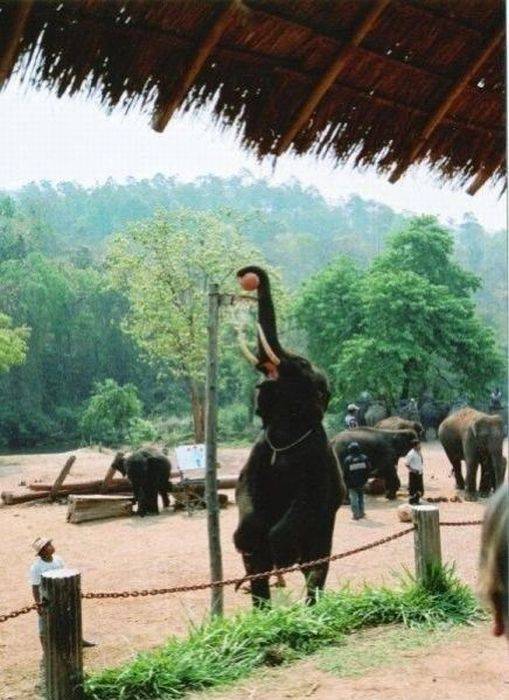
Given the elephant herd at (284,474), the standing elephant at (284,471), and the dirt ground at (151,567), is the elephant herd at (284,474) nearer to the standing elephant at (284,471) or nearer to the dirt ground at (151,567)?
the standing elephant at (284,471)

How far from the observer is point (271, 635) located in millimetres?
4359

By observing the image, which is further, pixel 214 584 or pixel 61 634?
pixel 214 584

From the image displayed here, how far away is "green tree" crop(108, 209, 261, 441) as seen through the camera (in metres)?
22.2

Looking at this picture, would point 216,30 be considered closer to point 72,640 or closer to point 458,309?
point 72,640

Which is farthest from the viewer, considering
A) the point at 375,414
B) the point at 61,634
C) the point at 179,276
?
the point at 375,414

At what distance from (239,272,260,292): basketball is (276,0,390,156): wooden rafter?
237 centimetres

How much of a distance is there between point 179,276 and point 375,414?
263 inches

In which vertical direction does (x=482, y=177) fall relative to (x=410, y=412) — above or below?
above

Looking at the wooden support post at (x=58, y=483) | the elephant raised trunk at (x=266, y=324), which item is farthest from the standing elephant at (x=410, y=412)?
the elephant raised trunk at (x=266, y=324)

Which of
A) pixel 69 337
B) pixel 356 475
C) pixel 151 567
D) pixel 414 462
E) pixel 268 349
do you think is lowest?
pixel 151 567

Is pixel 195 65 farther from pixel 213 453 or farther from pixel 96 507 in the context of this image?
pixel 96 507

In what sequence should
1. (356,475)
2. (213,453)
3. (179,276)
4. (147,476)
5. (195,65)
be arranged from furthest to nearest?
(179,276) → (147,476) → (356,475) → (213,453) → (195,65)

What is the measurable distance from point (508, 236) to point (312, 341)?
79.6 feet

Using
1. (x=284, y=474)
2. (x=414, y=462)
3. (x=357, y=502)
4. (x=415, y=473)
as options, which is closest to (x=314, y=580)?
(x=284, y=474)
